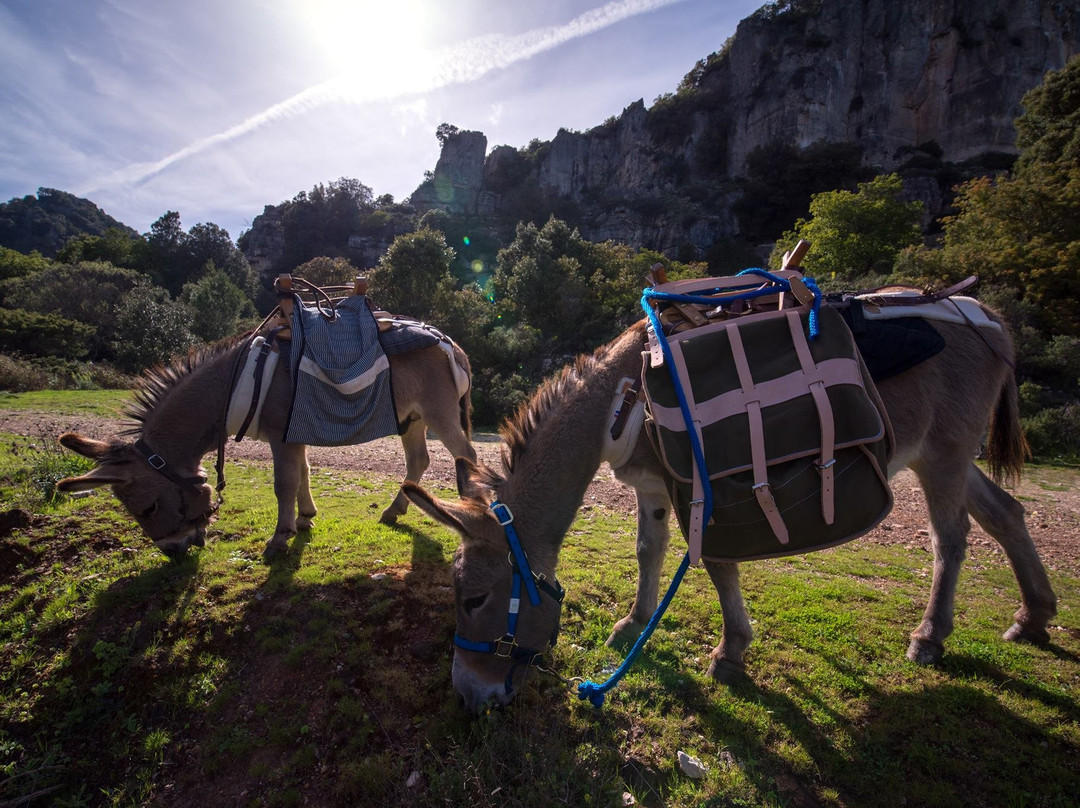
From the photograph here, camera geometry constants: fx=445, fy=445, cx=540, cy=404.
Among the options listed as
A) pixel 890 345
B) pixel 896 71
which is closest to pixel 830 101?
pixel 896 71

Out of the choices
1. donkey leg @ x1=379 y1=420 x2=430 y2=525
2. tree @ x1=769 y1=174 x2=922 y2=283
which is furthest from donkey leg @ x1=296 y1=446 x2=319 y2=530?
tree @ x1=769 y1=174 x2=922 y2=283

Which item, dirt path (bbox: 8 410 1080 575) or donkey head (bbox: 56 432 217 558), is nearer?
donkey head (bbox: 56 432 217 558)

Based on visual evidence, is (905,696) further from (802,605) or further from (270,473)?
(270,473)

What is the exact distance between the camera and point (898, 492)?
923 centimetres

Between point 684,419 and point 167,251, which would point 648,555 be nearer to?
point 684,419

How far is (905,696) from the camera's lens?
9.84 ft

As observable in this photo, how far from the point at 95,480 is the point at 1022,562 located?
7.58m

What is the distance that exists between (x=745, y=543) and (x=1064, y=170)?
993 inches

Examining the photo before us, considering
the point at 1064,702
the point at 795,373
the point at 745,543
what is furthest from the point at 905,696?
the point at 795,373

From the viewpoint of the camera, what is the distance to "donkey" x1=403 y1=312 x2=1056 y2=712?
2.61 meters

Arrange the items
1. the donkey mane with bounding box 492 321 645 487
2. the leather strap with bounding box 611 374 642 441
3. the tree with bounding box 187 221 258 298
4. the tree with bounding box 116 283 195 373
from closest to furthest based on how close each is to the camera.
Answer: the leather strap with bounding box 611 374 642 441, the donkey mane with bounding box 492 321 645 487, the tree with bounding box 116 283 195 373, the tree with bounding box 187 221 258 298

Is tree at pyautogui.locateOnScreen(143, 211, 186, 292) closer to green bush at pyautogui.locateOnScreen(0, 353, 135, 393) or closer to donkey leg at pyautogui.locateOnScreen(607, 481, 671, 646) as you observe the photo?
green bush at pyautogui.locateOnScreen(0, 353, 135, 393)

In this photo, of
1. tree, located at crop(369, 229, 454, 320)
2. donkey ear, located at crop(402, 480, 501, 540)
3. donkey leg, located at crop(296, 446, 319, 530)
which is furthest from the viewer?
tree, located at crop(369, 229, 454, 320)

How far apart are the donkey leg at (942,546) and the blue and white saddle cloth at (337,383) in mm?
4744
